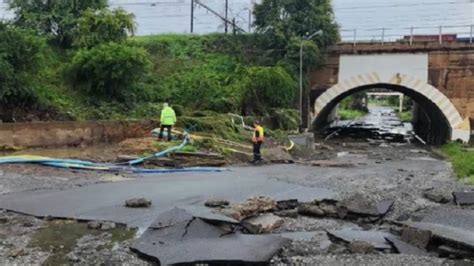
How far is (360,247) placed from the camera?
7.11m

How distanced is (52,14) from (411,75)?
20.9m

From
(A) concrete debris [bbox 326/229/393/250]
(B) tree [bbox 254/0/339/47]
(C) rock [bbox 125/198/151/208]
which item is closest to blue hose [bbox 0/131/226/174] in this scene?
(C) rock [bbox 125/198/151/208]

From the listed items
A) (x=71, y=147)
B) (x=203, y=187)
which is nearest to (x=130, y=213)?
(x=203, y=187)

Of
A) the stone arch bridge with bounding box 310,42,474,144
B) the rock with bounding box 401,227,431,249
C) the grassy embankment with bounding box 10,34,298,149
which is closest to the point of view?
the rock with bounding box 401,227,431,249

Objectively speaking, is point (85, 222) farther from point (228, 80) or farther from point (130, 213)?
point (228, 80)

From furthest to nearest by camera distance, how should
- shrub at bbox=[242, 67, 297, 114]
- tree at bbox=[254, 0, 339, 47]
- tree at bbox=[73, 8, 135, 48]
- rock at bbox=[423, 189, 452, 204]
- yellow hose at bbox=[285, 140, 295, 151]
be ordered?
tree at bbox=[254, 0, 339, 47] < shrub at bbox=[242, 67, 297, 114] < tree at bbox=[73, 8, 135, 48] < yellow hose at bbox=[285, 140, 295, 151] < rock at bbox=[423, 189, 452, 204]

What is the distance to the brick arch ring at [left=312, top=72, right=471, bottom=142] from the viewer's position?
31.4m

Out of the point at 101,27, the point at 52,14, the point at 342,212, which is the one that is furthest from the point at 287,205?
the point at 52,14

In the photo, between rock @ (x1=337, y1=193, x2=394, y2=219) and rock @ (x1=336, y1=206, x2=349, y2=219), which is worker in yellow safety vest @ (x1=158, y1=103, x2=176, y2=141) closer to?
rock @ (x1=337, y1=193, x2=394, y2=219)

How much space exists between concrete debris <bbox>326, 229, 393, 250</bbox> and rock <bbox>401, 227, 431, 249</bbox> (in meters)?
0.31

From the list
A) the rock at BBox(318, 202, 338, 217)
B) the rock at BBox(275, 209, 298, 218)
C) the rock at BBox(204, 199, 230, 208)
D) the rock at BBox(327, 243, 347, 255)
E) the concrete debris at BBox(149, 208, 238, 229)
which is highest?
the concrete debris at BBox(149, 208, 238, 229)

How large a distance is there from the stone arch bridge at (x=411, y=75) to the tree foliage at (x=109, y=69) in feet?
44.5

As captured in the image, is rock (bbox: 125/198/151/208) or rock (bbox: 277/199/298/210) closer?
rock (bbox: 125/198/151/208)

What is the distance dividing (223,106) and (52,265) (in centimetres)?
2058
